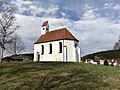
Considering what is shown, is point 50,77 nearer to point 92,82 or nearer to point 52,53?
point 92,82

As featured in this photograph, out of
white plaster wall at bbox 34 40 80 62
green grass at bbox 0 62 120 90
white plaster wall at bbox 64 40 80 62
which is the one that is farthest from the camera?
white plaster wall at bbox 64 40 80 62

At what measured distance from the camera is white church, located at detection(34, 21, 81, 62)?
5456 cm

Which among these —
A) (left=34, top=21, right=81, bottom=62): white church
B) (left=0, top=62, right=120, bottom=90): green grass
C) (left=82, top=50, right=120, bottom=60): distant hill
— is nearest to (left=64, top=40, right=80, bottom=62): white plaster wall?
(left=34, top=21, right=81, bottom=62): white church

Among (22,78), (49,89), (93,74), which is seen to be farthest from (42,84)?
(93,74)

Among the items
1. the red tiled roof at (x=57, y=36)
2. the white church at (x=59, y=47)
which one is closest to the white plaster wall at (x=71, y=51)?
A: the white church at (x=59, y=47)

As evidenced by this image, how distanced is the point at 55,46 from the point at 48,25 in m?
10.5

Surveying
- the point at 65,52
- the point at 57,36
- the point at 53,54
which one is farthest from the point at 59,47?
the point at 57,36

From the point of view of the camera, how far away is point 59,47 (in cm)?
5528

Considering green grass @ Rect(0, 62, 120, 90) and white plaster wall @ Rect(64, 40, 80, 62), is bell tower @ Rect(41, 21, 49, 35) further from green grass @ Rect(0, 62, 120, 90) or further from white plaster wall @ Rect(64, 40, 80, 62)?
green grass @ Rect(0, 62, 120, 90)

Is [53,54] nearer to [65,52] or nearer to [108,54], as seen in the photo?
[65,52]

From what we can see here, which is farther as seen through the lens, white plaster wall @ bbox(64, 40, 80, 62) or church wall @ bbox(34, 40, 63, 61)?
church wall @ bbox(34, 40, 63, 61)

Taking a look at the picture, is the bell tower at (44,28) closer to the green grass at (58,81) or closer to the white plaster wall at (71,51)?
the white plaster wall at (71,51)

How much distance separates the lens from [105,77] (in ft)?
67.1

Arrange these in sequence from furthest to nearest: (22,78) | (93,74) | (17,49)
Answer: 1. (17,49)
2. (93,74)
3. (22,78)
